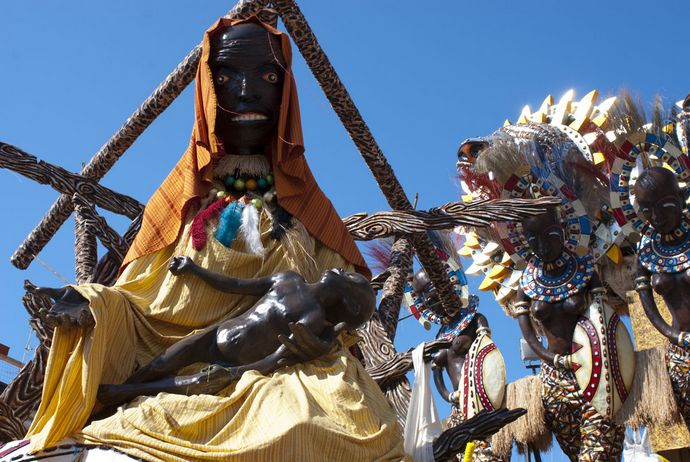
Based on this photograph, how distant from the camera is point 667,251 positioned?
6.66 m

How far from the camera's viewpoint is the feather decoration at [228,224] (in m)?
3.97

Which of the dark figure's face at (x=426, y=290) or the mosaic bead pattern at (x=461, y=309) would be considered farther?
the dark figure's face at (x=426, y=290)

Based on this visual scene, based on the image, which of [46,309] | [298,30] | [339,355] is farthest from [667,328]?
[46,309]

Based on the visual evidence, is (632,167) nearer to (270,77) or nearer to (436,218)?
(436,218)

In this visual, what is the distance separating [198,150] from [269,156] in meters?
0.34

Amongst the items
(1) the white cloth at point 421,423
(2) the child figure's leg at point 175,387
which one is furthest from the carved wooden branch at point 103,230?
(1) the white cloth at point 421,423

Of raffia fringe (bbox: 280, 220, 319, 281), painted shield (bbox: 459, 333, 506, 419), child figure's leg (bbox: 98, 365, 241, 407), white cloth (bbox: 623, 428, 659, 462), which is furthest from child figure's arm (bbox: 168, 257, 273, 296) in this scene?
white cloth (bbox: 623, 428, 659, 462)

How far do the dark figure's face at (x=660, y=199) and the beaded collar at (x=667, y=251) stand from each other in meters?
0.05

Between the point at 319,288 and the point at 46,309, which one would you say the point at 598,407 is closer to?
the point at 319,288

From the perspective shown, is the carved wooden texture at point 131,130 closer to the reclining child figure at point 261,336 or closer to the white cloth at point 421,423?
the reclining child figure at point 261,336

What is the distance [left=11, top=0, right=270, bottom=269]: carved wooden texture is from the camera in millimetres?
5871

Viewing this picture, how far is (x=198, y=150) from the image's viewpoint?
415 centimetres

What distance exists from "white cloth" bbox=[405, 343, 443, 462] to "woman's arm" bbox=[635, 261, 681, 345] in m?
3.20

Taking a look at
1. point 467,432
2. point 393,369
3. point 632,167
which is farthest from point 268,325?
point 632,167
